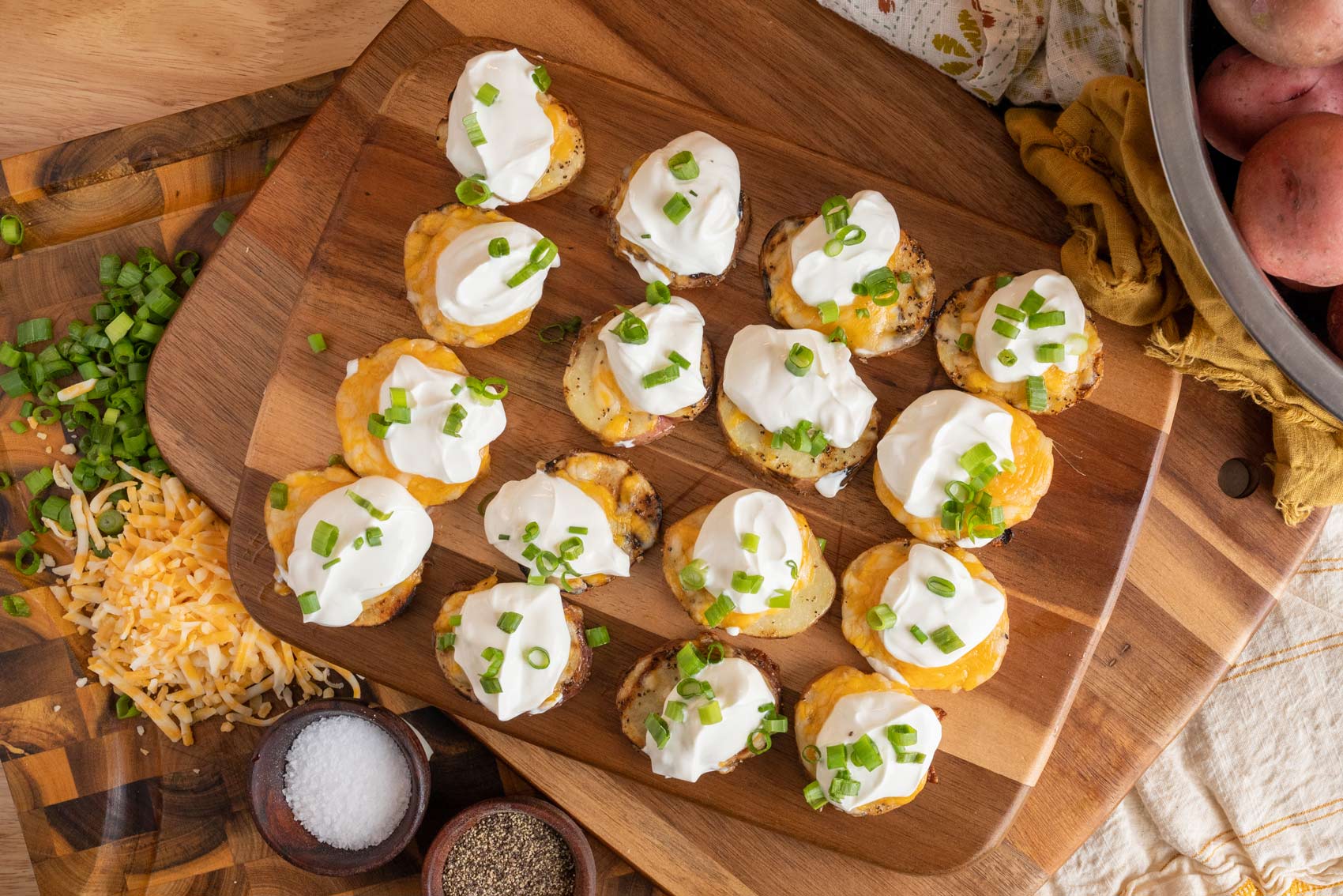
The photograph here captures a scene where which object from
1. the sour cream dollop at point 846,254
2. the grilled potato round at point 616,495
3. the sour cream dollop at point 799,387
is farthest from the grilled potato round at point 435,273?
the sour cream dollop at point 846,254

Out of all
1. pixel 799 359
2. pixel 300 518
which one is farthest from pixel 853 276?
pixel 300 518

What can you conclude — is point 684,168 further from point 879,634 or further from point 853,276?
point 879,634

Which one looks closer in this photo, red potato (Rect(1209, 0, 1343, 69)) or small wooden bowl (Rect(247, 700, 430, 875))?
red potato (Rect(1209, 0, 1343, 69))

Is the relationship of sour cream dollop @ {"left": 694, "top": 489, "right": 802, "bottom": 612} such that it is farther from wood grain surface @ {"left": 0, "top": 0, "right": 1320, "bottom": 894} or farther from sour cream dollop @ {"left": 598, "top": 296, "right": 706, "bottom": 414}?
wood grain surface @ {"left": 0, "top": 0, "right": 1320, "bottom": 894}

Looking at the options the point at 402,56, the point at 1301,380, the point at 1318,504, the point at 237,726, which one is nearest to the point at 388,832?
the point at 237,726

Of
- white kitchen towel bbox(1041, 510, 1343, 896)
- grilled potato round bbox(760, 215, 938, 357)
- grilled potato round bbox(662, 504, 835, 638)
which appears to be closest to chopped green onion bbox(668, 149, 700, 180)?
grilled potato round bbox(760, 215, 938, 357)

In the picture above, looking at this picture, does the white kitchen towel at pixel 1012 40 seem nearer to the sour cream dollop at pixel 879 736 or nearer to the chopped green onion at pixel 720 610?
the chopped green onion at pixel 720 610
